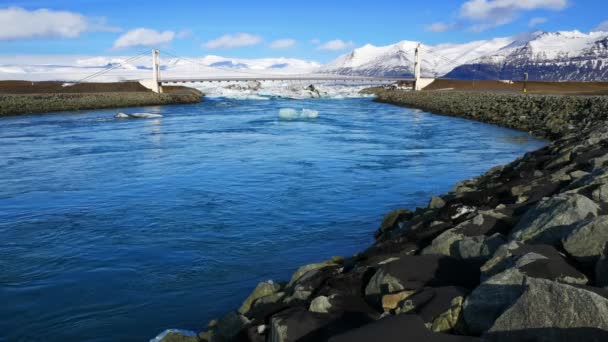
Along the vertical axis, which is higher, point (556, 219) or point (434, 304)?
point (556, 219)

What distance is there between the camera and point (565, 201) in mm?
3922

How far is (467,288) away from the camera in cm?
334

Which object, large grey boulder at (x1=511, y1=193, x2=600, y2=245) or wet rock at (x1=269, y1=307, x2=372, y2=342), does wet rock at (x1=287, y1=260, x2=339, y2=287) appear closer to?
wet rock at (x1=269, y1=307, x2=372, y2=342)

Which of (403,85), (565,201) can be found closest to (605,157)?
(565,201)

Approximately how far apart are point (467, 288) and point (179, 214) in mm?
6177

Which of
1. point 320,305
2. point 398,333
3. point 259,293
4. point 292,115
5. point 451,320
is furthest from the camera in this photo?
point 292,115

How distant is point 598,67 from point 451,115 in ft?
488

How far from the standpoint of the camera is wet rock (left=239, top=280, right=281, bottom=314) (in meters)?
4.50

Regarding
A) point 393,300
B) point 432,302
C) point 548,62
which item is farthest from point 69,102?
point 548,62

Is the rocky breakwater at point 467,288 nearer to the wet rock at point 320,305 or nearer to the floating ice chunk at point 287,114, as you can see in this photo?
the wet rock at point 320,305

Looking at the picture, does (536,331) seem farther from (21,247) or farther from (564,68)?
(564,68)

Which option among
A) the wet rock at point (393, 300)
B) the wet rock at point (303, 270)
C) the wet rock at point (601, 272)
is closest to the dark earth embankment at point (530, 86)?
the wet rock at point (303, 270)

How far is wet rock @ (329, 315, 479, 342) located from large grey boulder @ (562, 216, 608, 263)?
1.17 m

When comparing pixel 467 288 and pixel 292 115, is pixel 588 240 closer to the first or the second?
pixel 467 288
